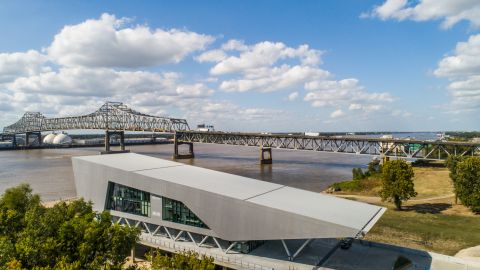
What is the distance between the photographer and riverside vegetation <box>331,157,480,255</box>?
39.7m

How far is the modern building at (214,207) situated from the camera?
2814cm

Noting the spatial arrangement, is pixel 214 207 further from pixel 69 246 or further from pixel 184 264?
pixel 69 246

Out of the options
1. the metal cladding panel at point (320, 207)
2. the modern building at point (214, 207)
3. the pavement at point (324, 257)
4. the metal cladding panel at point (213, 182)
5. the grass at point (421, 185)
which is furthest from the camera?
the grass at point (421, 185)

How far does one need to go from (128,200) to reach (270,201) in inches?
647

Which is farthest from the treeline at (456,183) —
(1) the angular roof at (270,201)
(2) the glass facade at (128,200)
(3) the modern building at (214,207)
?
(2) the glass facade at (128,200)

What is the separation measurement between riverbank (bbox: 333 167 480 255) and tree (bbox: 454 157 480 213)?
5.99ft

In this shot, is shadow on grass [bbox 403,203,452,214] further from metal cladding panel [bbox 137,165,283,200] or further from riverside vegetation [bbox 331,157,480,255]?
metal cladding panel [bbox 137,165,283,200]

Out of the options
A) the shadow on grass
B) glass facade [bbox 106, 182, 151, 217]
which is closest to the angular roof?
glass facade [bbox 106, 182, 151, 217]

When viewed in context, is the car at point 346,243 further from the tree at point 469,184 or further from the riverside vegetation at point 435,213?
the tree at point 469,184

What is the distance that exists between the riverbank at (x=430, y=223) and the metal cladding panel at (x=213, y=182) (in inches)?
637

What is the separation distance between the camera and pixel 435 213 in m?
53.2

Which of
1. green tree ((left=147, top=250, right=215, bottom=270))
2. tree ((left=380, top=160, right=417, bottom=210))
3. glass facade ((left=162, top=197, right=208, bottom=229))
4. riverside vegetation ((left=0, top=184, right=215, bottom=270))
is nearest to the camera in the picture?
green tree ((left=147, top=250, right=215, bottom=270))

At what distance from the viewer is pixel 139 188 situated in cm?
3572

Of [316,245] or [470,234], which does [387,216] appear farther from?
[316,245]
